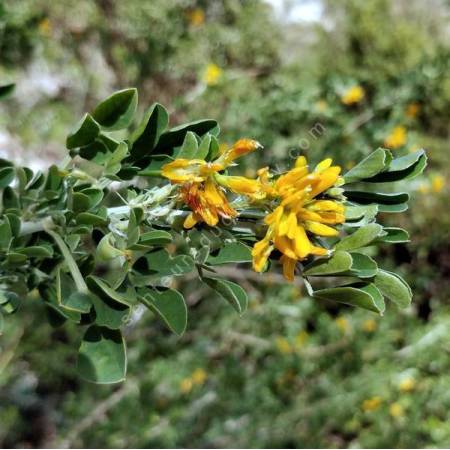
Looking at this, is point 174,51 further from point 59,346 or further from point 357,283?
point 357,283

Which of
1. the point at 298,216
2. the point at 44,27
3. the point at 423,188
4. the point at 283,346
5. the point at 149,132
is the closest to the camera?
the point at 298,216

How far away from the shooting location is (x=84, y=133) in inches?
23.4

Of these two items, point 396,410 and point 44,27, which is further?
point 44,27

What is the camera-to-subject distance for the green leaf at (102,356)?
0.53m

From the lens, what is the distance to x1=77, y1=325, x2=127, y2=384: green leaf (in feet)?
1.75

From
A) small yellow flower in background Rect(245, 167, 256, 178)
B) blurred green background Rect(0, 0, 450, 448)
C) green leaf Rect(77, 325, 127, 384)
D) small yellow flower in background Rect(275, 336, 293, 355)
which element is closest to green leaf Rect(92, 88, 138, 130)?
green leaf Rect(77, 325, 127, 384)

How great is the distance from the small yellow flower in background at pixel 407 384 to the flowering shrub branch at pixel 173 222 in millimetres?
1661

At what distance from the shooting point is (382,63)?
4148 millimetres

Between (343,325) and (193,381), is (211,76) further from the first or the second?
(193,381)

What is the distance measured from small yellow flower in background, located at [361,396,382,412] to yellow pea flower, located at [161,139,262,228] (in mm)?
1746

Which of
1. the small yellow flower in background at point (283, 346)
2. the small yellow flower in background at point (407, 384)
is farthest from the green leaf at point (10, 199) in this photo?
the small yellow flower in background at point (407, 384)

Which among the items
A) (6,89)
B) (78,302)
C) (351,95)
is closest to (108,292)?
(78,302)

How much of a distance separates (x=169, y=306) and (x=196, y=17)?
10.3 ft

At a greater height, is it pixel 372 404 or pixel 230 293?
pixel 230 293
